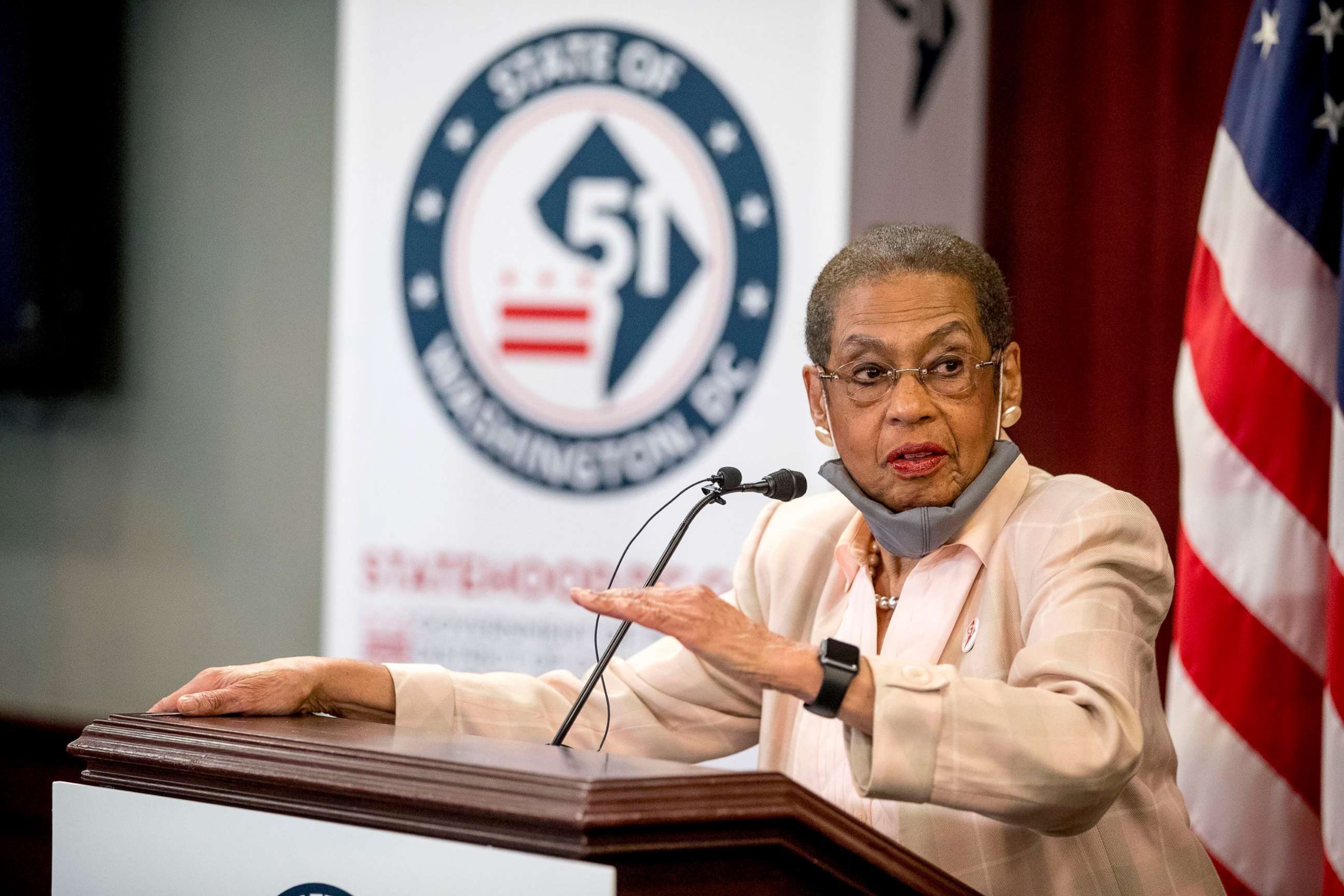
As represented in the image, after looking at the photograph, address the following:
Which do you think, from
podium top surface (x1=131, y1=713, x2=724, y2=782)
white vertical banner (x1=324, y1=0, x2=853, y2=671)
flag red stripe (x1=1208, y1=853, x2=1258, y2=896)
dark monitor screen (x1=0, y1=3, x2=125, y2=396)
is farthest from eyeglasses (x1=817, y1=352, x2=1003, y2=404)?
dark monitor screen (x1=0, y1=3, x2=125, y2=396)

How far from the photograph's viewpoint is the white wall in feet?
15.7

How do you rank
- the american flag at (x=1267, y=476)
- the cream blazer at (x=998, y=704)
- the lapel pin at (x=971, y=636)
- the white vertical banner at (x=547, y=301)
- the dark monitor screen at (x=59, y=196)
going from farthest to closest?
the dark monitor screen at (x=59, y=196), the white vertical banner at (x=547, y=301), the american flag at (x=1267, y=476), the lapel pin at (x=971, y=636), the cream blazer at (x=998, y=704)

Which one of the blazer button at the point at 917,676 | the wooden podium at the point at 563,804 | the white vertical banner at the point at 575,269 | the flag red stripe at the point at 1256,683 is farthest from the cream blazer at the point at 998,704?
the white vertical banner at the point at 575,269

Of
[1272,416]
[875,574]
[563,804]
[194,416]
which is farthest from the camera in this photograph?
[194,416]

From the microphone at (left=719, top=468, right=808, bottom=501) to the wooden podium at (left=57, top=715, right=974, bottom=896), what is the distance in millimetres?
350

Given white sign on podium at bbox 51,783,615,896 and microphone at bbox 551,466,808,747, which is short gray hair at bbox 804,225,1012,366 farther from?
white sign on podium at bbox 51,783,615,896

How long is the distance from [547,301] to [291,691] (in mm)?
2031

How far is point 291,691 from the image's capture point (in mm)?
1663

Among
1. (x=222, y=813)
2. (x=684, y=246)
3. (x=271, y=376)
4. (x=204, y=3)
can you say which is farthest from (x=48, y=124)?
(x=222, y=813)

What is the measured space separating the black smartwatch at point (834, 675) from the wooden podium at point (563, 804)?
152mm

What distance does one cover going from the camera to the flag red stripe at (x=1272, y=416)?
254 cm

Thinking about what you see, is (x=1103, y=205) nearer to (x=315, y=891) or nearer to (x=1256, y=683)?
(x=1256, y=683)

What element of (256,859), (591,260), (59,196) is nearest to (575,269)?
(591,260)

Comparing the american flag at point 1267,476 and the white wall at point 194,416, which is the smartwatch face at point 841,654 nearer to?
the american flag at point 1267,476
